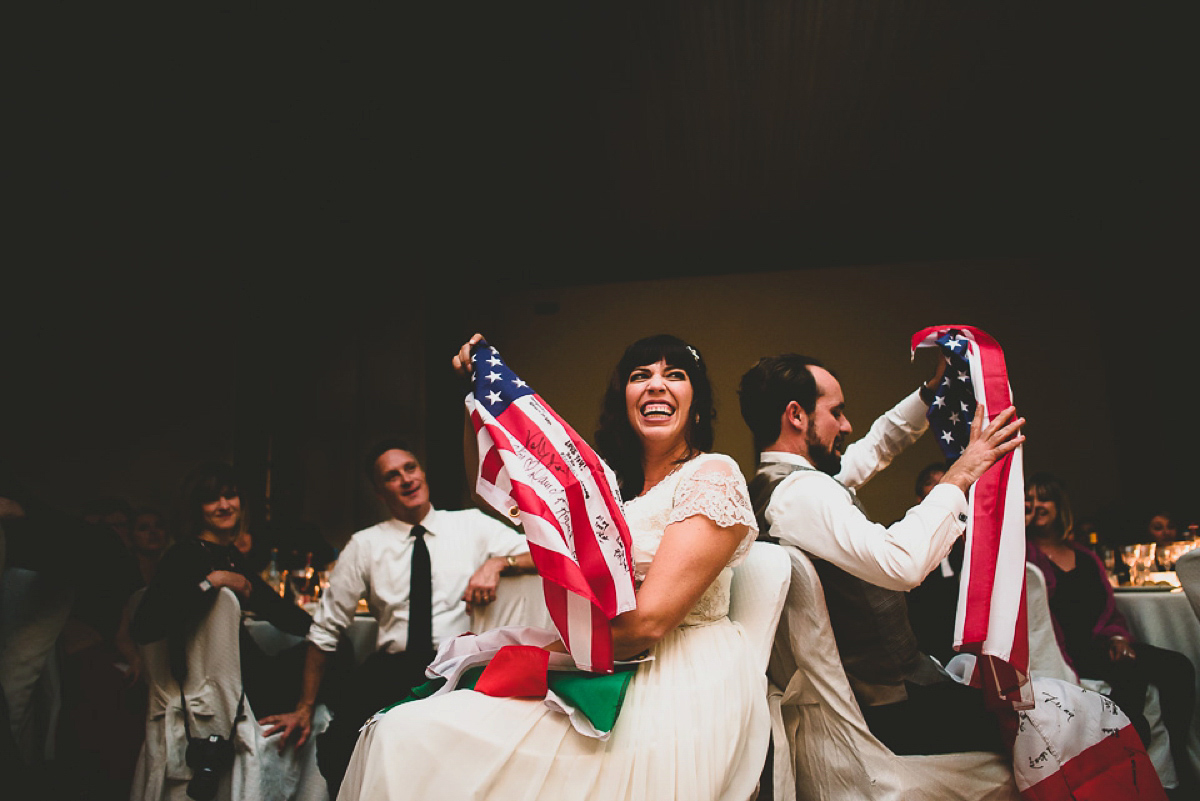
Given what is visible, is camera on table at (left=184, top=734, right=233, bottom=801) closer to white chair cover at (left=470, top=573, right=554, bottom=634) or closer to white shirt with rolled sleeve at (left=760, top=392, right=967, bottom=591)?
white chair cover at (left=470, top=573, right=554, bottom=634)

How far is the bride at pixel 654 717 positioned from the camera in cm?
127

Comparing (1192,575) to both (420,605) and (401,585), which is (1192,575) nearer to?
(420,605)

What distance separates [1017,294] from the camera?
24.0 ft

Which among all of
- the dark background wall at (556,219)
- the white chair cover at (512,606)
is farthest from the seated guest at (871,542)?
the dark background wall at (556,219)

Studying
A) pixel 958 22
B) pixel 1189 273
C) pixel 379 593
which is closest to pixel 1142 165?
pixel 1189 273

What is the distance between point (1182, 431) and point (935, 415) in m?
5.62

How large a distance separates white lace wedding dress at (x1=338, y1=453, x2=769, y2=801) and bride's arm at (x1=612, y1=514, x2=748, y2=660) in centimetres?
3

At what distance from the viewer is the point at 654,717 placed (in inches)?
54.4

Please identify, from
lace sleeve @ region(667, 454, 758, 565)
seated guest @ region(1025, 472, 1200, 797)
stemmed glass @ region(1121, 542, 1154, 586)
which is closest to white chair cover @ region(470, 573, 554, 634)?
lace sleeve @ region(667, 454, 758, 565)

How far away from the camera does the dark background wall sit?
459cm

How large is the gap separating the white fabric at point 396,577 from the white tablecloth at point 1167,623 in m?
2.49

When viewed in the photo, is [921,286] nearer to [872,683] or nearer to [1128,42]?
[1128,42]

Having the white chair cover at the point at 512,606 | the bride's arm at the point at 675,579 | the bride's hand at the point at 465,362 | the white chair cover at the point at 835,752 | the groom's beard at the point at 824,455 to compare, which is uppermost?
A: the bride's hand at the point at 465,362

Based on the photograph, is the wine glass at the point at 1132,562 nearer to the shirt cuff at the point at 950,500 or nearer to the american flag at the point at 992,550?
the american flag at the point at 992,550
